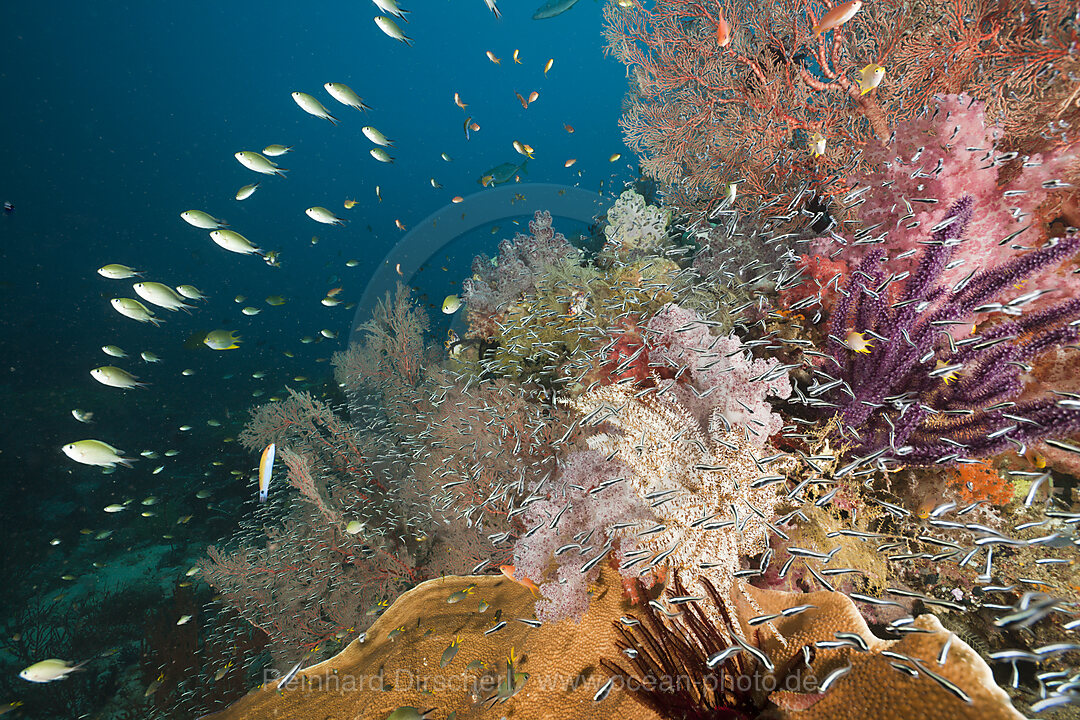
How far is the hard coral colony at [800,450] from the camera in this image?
232cm

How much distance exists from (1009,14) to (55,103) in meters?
86.9

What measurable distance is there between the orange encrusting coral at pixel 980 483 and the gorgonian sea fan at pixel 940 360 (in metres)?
0.23

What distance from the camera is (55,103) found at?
51.8 m

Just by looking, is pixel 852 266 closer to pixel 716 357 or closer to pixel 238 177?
pixel 716 357

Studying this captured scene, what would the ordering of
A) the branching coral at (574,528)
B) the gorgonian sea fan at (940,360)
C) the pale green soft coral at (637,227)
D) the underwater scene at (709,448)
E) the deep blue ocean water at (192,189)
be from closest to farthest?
1. the underwater scene at (709,448)
2. the gorgonian sea fan at (940,360)
3. the branching coral at (574,528)
4. the pale green soft coral at (637,227)
5. the deep blue ocean water at (192,189)

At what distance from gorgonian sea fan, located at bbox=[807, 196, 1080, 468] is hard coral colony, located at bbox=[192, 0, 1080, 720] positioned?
21 millimetres

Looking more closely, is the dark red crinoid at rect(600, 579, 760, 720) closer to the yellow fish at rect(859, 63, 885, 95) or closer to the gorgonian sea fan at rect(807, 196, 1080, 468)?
the gorgonian sea fan at rect(807, 196, 1080, 468)

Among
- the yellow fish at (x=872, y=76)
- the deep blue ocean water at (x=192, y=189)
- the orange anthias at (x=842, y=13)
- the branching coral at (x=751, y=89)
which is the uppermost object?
the deep blue ocean water at (x=192, y=189)

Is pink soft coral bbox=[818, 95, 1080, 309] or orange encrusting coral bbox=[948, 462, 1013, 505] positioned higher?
pink soft coral bbox=[818, 95, 1080, 309]

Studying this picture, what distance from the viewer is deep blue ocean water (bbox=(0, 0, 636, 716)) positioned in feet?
44.0

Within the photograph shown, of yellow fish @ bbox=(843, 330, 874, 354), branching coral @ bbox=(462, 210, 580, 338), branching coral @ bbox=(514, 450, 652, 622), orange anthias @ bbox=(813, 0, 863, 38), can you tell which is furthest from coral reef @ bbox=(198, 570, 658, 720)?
orange anthias @ bbox=(813, 0, 863, 38)

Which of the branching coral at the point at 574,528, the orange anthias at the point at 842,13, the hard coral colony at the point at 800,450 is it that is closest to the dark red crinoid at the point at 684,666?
the hard coral colony at the point at 800,450

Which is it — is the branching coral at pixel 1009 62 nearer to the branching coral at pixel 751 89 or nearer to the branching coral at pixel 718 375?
the branching coral at pixel 751 89

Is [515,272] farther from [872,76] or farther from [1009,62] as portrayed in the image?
[1009,62]
